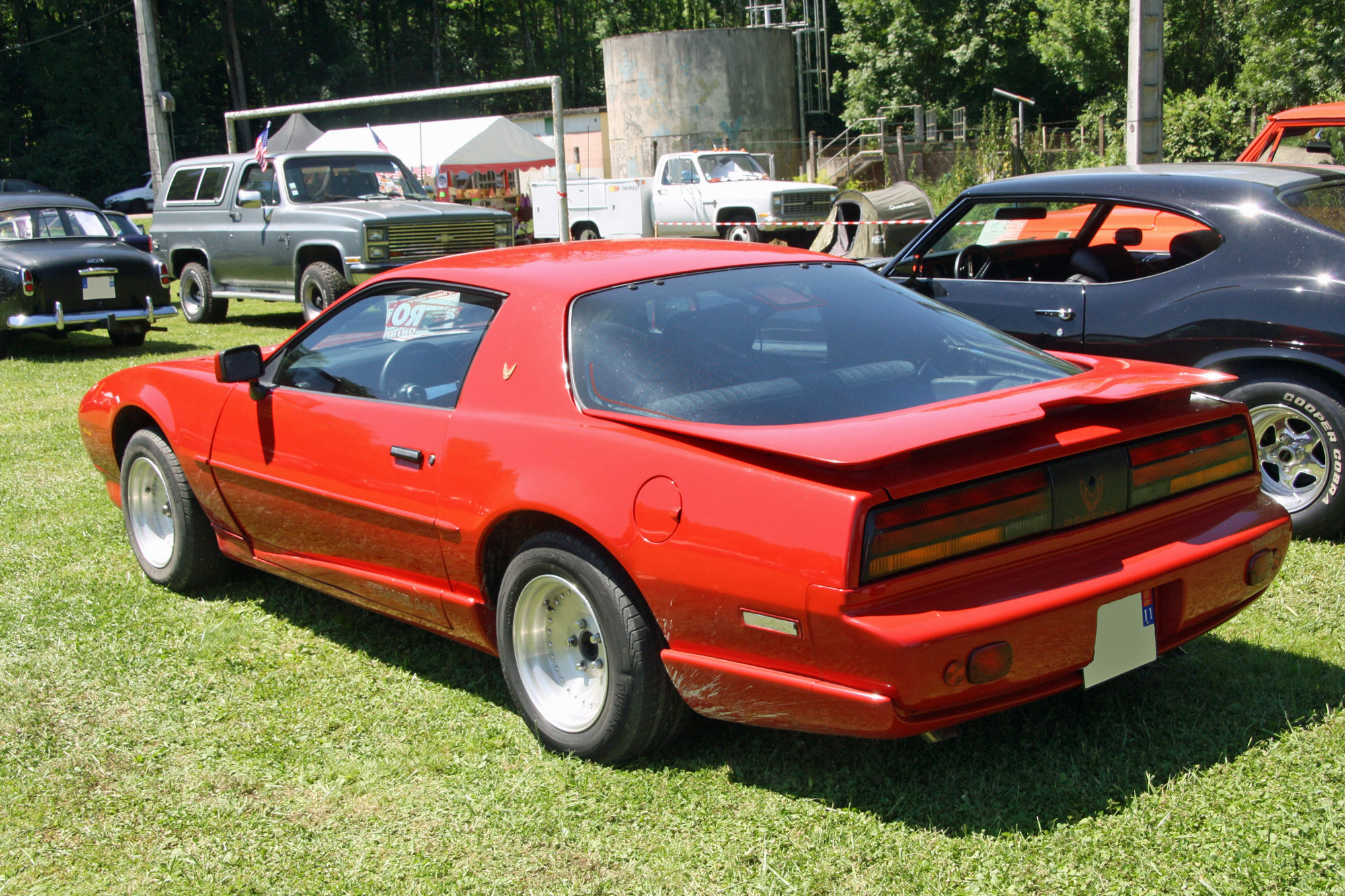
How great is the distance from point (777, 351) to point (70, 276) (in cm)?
1072

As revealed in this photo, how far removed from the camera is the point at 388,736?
11.2 ft

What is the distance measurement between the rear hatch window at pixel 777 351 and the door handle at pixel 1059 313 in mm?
1799

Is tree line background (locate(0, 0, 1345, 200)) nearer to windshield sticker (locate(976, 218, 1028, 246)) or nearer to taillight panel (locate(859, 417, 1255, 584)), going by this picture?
windshield sticker (locate(976, 218, 1028, 246))

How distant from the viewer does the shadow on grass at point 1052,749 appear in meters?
2.79

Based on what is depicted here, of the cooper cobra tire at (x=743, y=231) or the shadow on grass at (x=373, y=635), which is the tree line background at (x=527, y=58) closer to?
the cooper cobra tire at (x=743, y=231)

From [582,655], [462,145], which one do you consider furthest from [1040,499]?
[462,145]

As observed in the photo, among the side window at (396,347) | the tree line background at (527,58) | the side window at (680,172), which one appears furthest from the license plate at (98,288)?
the tree line background at (527,58)

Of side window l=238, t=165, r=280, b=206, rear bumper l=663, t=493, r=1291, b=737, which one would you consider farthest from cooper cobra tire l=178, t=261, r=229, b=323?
rear bumper l=663, t=493, r=1291, b=737

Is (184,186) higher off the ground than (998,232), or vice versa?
(184,186)

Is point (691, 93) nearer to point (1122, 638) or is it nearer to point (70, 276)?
point (70, 276)

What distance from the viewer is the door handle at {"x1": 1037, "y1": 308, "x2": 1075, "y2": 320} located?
5.27 meters

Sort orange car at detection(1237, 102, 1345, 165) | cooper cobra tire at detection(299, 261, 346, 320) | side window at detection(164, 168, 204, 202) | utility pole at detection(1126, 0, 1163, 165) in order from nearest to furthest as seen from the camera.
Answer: utility pole at detection(1126, 0, 1163, 165), orange car at detection(1237, 102, 1345, 165), cooper cobra tire at detection(299, 261, 346, 320), side window at detection(164, 168, 204, 202)

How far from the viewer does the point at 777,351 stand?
3.20 meters

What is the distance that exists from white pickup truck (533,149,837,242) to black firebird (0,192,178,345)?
34.8ft
